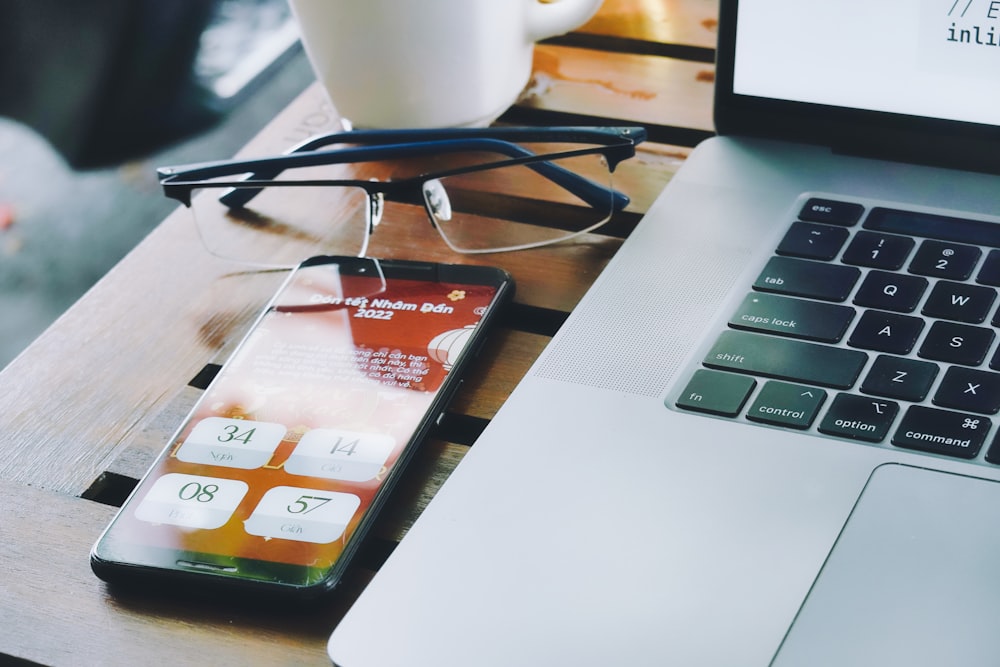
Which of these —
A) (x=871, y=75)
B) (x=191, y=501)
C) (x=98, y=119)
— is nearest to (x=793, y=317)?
(x=871, y=75)

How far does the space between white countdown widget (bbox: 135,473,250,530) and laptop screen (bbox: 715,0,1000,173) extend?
0.27 meters

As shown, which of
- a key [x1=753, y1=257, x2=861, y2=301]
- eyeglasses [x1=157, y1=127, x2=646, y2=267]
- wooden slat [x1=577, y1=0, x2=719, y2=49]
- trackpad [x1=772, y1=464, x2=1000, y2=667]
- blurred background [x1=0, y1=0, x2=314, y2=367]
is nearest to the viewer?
trackpad [x1=772, y1=464, x2=1000, y2=667]

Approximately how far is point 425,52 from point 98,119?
1092mm

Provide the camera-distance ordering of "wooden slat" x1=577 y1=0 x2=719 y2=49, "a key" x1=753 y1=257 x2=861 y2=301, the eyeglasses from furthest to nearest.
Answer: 1. "wooden slat" x1=577 y1=0 x2=719 y2=49
2. the eyeglasses
3. "a key" x1=753 y1=257 x2=861 y2=301

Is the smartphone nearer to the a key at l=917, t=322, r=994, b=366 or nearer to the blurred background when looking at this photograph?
the a key at l=917, t=322, r=994, b=366

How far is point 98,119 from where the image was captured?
140 centimetres

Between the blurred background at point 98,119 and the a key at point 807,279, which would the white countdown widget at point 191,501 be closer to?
the a key at point 807,279

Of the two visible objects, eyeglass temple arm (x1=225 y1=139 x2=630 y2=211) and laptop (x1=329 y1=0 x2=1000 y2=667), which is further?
eyeglass temple arm (x1=225 y1=139 x2=630 y2=211)

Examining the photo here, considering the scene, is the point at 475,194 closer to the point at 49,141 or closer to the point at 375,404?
the point at 375,404

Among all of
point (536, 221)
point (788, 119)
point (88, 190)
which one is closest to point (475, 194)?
point (536, 221)

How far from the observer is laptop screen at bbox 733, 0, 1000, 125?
1.23 ft

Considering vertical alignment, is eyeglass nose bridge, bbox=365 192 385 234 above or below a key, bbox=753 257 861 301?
below

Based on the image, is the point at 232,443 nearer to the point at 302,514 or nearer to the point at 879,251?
the point at 302,514

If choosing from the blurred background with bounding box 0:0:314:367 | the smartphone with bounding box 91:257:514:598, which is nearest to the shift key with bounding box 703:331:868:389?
the smartphone with bounding box 91:257:514:598
